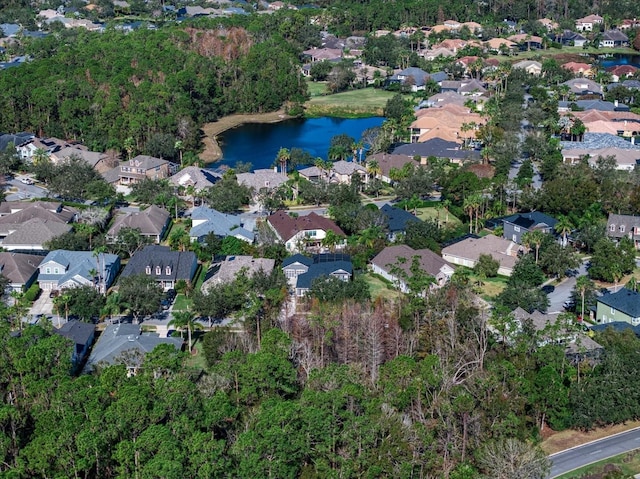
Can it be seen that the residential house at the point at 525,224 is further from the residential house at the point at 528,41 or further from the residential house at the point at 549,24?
the residential house at the point at 549,24

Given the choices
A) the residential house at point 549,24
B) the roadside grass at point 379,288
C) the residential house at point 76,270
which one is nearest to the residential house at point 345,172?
the roadside grass at point 379,288

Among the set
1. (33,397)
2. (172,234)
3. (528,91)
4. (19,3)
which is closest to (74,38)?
(19,3)

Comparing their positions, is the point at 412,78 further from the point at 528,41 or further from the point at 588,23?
the point at 588,23

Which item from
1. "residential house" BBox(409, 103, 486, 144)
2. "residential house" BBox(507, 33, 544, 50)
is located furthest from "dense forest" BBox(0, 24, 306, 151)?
"residential house" BBox(507, 33, 544, 50)

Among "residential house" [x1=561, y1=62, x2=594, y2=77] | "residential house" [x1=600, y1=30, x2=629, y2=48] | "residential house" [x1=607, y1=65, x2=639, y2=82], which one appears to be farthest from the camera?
"residential house" [x1=600, y1=30, x2=629, y2=48]

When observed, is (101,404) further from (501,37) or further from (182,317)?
(501,37)

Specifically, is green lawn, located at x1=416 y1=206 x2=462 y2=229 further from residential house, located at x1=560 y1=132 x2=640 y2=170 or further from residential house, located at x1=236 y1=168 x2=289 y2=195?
residential house, located at x1=560 y1=132 x2=640 y2=170
